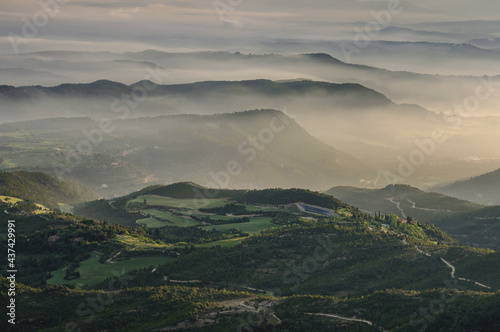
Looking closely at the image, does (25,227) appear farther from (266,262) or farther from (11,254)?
(266,262)

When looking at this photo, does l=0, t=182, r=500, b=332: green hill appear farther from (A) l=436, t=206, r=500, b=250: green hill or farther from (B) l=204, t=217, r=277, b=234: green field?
(A) l=436, t=206, r=500, b=250: green hill

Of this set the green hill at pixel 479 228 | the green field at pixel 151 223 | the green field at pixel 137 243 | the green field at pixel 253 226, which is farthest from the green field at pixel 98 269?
the green hill at pixel 479 228

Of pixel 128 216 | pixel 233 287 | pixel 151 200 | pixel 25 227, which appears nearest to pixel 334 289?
pixel 233 287

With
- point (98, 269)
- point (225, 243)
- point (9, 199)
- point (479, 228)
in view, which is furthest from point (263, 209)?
point (98, 269)

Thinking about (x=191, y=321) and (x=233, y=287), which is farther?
(x=233, y=287)

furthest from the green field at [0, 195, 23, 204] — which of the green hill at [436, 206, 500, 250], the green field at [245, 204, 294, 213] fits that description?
the green hill at [436, 206, 500, 250]

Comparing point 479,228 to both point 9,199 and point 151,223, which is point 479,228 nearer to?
point 151,223
